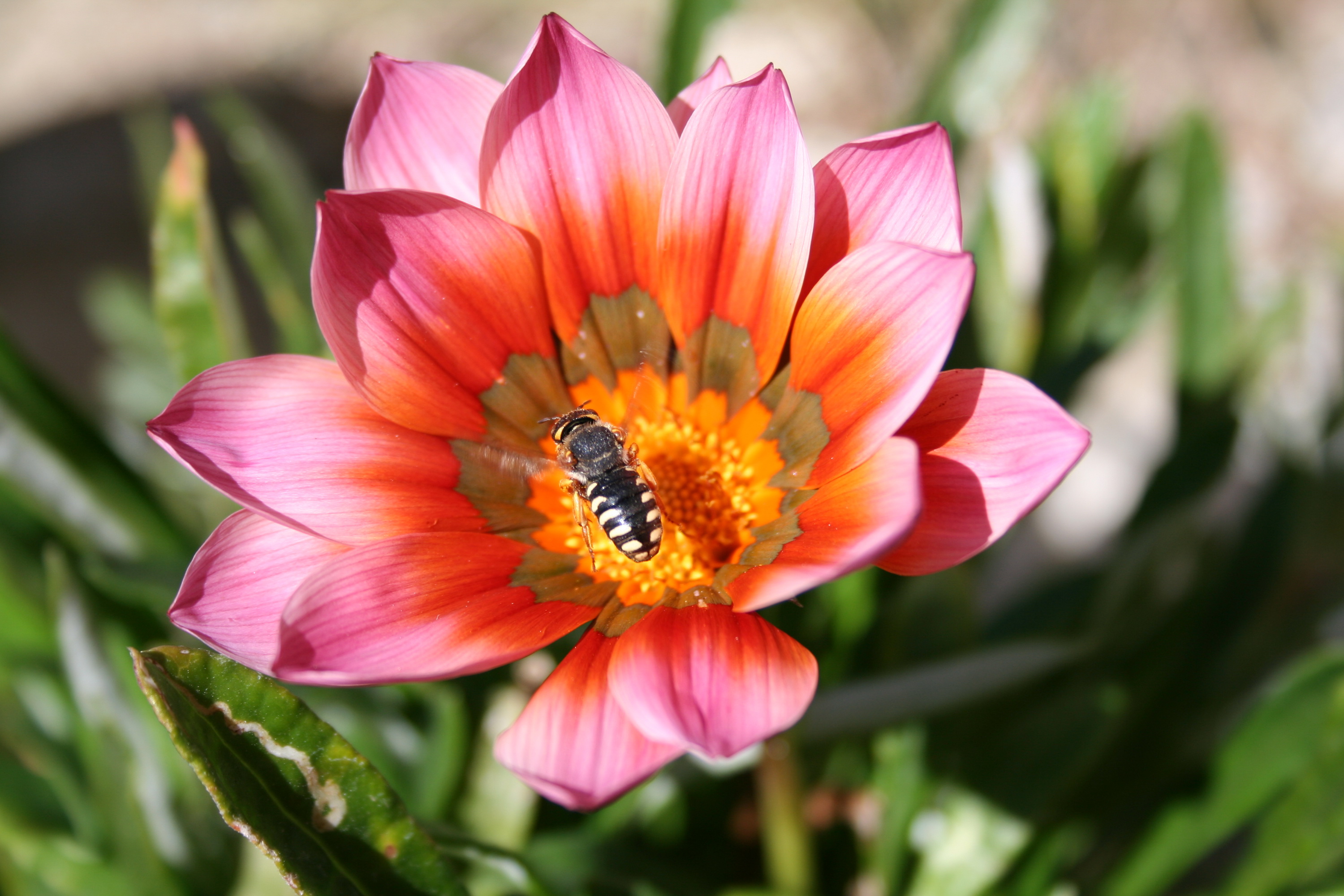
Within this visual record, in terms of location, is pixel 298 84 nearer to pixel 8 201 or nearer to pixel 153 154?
pixel 8 201

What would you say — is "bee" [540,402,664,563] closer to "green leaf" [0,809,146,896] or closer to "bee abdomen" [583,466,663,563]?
Answer: "bee abdomen" [583,466,663,563]

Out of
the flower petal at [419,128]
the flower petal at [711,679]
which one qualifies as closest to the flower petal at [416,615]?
the flower petal at [711,679]

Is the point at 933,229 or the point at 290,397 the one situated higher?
the point at 290,397

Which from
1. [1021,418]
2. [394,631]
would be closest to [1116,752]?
[1021,418]

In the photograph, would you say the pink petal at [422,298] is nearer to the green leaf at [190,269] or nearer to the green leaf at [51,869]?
the green leaf at [190,269]

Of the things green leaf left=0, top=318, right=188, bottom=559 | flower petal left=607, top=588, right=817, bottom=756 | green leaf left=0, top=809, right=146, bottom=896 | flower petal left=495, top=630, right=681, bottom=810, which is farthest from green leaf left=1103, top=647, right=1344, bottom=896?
green leaf left=0, top=318, right=188, bottom=559

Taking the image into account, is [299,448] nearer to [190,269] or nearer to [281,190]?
[190,269]

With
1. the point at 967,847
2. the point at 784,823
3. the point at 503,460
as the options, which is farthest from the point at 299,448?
the point at 967,847
